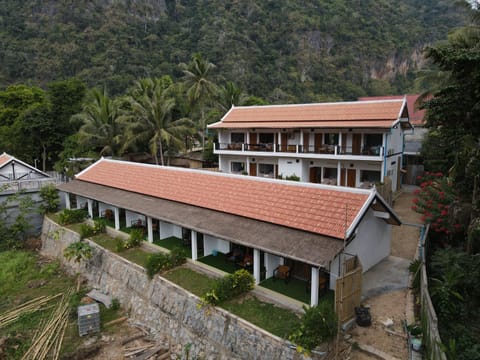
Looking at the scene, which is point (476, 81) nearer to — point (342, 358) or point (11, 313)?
point (342, 358)

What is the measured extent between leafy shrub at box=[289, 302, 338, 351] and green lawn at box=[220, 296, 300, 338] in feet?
1.67

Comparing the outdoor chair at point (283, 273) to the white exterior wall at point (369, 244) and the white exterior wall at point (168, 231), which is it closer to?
the white exterior wall at point (369, 244)

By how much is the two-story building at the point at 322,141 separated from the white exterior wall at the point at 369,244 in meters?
7.00

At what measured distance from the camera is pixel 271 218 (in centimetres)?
1285

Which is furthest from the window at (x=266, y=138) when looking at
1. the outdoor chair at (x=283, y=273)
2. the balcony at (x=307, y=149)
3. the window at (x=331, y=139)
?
→ the outdoor chair at (x=283, y=273)

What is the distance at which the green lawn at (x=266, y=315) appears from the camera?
1008cm

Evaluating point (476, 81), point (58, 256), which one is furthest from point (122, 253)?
point (476, 81)

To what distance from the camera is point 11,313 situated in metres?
15.7

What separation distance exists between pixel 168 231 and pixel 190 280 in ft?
17.2

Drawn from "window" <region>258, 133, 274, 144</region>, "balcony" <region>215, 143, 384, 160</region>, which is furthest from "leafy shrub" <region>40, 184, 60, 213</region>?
"window" <region>258, 133, 274, 144</region>

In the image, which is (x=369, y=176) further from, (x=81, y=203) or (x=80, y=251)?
(x=81, y=203)

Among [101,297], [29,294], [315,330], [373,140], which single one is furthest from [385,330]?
[29,294]

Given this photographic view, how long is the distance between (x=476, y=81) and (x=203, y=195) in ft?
36.7

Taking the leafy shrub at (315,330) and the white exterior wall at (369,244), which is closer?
the leafy shrub at (315,330)
